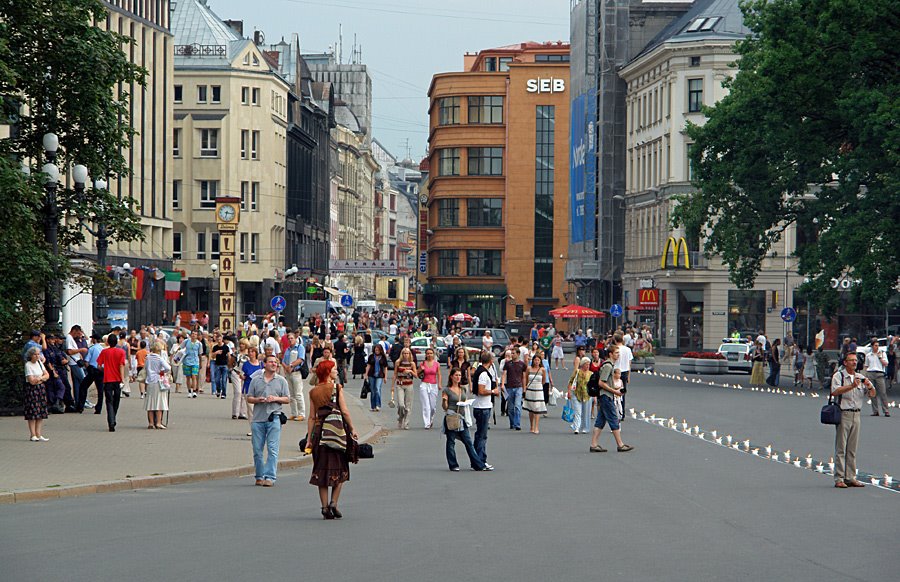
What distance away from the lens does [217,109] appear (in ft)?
342

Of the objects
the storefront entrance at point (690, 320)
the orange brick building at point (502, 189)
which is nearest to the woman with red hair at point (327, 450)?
the storefront entrance at point (690, 320)

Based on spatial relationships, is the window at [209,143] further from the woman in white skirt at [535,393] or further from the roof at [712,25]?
the woman in white skirt at [535,393]

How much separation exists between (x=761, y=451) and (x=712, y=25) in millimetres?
62613

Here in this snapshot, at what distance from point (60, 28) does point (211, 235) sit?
74037 millimetres

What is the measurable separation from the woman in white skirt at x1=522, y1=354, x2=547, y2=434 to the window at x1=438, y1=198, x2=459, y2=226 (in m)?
102

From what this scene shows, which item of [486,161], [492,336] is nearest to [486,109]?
[486,161]

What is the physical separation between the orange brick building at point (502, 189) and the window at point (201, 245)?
32206 millimetres

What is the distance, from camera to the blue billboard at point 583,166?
9700 centimetres

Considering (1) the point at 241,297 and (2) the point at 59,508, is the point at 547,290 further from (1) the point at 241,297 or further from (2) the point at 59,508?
(2) the point at 59,508

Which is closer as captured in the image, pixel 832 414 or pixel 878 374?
pixel 832 414

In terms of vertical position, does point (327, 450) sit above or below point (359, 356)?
below

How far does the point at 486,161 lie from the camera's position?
5148 inches

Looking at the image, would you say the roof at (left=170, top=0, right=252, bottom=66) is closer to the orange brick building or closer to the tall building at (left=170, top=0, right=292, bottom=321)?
the tall building at (left=170, top=0, right=292, bottom=321)

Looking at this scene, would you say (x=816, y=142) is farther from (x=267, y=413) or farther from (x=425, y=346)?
(x=267, y=413)
